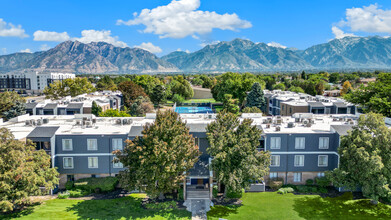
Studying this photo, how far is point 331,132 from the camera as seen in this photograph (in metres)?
35.6

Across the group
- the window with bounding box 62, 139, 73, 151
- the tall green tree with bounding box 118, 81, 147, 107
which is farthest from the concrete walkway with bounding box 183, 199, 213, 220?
the tall green tree with bounding box 118, 81, 147, 107

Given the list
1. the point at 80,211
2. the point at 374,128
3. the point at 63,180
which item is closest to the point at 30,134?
the point at 63,180

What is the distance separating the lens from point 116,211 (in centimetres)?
2906

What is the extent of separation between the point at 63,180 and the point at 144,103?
141 feet

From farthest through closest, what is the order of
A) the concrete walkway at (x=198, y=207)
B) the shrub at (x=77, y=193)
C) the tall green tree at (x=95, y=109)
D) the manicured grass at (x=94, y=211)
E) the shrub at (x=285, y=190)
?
the tall green tree at (x=95, y=109) → the shrub at (x=285, y=190) → the shrub at (x=77, y=193) → the concrete walkway at (x=198, y=207) → the manicured grass at (x=94, y=211)

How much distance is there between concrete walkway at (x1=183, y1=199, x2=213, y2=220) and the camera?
2858 centimetres

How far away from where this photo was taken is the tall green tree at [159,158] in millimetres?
28719

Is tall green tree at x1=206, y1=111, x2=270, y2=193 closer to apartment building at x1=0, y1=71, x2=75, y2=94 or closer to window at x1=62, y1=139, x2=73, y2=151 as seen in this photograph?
window at x1=62, y1=139, x2=73, y2=151

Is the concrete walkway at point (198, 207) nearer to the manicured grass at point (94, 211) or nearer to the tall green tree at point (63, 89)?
the manicured grass at point (94, 211)

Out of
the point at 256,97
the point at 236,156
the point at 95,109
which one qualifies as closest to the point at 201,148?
the point at 236,156

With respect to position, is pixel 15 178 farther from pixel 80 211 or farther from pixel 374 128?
pixel 374 128

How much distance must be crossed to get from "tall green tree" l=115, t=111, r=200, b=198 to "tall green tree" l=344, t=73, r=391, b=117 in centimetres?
4001

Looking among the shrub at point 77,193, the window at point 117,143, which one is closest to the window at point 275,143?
the window at point 117,143

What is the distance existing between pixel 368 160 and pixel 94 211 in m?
27.2
